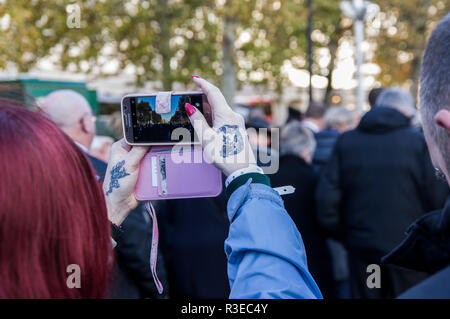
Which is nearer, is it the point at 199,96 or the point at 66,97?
the point at 199,96

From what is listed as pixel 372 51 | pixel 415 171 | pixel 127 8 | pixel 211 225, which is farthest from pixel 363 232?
pixel 372 51

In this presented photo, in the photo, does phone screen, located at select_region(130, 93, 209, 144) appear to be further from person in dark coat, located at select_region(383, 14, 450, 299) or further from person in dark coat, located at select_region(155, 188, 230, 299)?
person in dark coat, located at select_region(155, 188, 230, 299)

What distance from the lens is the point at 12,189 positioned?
977 mm

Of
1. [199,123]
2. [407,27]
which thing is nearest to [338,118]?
[199,123]

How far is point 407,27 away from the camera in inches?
778

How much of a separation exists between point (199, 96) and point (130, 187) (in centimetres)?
36

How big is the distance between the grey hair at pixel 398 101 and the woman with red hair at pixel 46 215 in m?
3.23

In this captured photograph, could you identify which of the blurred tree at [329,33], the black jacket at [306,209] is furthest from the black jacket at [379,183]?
the blurred tree at [329,33]

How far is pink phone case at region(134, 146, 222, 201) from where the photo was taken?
145 centimetres

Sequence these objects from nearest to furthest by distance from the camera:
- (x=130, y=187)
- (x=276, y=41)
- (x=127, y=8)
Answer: (x=130, y=187) → (x=127, y=8) → (x=276, y=41)

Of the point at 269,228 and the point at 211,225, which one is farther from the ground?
the point at 269,228

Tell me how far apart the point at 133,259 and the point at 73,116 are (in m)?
1.07

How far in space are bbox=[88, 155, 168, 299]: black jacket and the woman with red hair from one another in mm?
1721

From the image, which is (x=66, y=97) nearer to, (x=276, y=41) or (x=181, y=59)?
(x=181, y=59)
